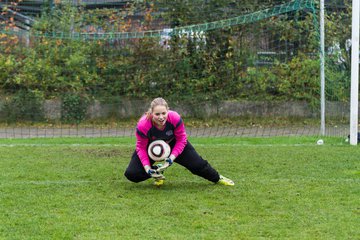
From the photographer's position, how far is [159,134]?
7102 mm

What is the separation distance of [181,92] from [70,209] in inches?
Result: 386

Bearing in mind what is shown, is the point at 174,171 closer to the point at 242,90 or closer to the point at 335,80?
the point at 335,80

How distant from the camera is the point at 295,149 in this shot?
412 inches

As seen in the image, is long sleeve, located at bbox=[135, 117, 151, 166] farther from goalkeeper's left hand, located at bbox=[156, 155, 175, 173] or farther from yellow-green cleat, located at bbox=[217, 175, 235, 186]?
yellow-green cleat, located at bbox=[217, 175, 235, 186]

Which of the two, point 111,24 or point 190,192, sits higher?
point 111,24

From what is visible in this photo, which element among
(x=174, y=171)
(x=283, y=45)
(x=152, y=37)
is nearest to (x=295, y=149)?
(x=174, y=171)

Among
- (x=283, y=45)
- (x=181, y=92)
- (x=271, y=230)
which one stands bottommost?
(x=271, y=230)

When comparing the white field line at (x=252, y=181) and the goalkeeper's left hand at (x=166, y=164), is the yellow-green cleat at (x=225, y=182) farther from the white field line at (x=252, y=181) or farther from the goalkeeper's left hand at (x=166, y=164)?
the goalkeeper's left hand at (x=166, y=164)

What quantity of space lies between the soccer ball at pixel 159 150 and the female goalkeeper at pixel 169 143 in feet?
0.20

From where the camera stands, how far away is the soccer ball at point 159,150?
22.7 feet

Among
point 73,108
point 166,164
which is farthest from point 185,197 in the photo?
point 73,108

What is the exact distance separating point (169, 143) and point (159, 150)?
31cm

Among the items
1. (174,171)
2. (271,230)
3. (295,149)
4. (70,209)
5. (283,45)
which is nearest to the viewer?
(271,230)

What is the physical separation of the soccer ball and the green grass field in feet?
1.23
